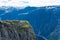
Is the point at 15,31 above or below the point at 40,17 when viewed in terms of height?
below

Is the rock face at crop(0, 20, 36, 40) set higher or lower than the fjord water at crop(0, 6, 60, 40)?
lower

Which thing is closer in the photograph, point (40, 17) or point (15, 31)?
point (15, 31)

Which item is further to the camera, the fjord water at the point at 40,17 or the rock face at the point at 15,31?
the fjord water at the point at 40,17

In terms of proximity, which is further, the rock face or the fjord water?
the fjord water
